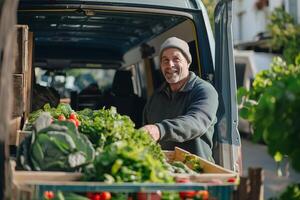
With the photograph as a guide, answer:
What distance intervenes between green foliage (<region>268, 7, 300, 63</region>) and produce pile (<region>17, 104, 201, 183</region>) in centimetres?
1992

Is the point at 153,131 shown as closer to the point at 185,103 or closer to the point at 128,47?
the point at 185,103


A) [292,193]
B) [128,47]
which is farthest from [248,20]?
[292,193]

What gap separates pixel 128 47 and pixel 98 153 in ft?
25.1

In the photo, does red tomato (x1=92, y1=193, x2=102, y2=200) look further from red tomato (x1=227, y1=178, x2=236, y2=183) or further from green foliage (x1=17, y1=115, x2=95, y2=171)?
red tomato (x1=227, y1=178, x2=236, y2=183)

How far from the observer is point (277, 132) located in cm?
353

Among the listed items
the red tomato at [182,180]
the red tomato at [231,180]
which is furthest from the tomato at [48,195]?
the red tomato at [231,180]

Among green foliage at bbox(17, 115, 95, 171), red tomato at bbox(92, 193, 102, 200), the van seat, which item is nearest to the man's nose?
green foliage at bbox(17, 115, 95, 171)

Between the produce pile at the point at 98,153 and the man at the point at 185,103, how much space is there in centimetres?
64

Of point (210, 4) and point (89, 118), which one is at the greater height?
point (210, 4)

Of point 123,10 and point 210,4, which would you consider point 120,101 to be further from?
point 210,4

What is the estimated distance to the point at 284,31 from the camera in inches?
988

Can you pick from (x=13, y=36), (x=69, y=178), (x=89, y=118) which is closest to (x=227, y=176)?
(x=69, y=178)

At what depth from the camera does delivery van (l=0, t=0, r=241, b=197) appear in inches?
242

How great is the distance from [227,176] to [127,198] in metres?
0.58
